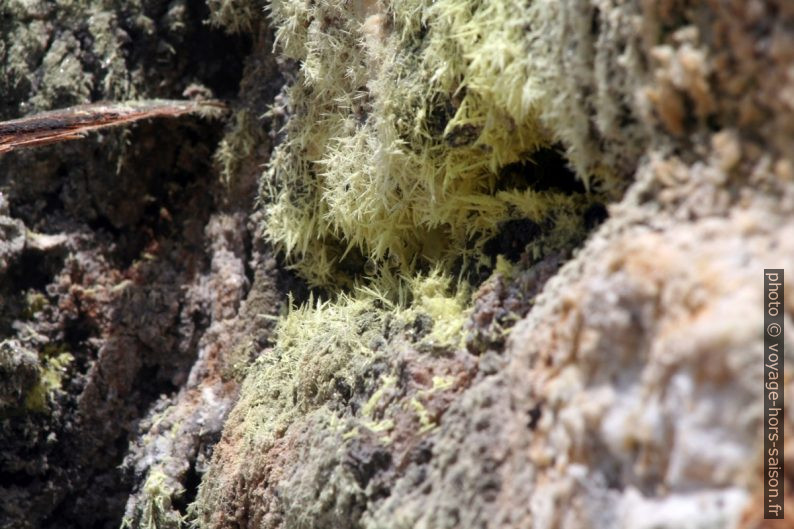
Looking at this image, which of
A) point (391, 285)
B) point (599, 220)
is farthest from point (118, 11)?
point (599, 220)

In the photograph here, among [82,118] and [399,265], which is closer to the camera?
[399,265]

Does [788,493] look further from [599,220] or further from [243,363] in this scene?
[243,363]

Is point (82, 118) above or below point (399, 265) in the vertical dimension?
above

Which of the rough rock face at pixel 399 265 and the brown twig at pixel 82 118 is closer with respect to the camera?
the rough rock face at pixel 399 265

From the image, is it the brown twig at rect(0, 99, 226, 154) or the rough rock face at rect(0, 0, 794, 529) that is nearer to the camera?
the rough rock face at rect(0, 0, 794, 529)
